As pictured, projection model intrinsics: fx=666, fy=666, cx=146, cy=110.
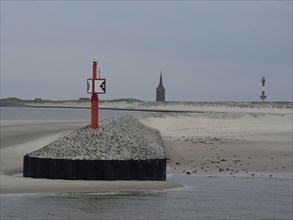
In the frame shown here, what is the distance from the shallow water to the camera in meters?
11.2

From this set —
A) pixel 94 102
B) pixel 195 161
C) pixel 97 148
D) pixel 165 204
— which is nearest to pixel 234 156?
pixel 195 161

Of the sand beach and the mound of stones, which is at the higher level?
the mound of stones

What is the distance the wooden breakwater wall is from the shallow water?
46.5 inches

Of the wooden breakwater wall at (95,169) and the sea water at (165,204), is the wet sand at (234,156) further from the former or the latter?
the sea water at (165,204)

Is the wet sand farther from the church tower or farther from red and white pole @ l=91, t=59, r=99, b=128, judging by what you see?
the church tower

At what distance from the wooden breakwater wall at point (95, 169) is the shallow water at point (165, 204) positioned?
1181 millimetres

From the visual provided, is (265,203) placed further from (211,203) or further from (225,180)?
(225,180)

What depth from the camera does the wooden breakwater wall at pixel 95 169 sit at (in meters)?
15.3

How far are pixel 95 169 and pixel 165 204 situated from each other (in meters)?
3.33

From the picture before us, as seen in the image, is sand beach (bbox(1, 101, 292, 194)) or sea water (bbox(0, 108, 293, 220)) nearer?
sea water (bbox(0, 108, 293, 220))

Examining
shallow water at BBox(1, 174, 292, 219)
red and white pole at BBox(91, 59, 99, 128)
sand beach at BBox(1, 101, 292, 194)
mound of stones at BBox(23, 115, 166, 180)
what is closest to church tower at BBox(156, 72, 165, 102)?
A: sand beach at BBox(1, 101, 292, 194)

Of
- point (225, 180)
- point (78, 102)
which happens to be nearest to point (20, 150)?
point (225, 180)

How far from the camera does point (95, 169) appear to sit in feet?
50.3

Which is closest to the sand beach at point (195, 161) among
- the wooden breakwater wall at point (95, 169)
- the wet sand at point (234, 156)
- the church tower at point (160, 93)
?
the wet sand at point (234, 156)
